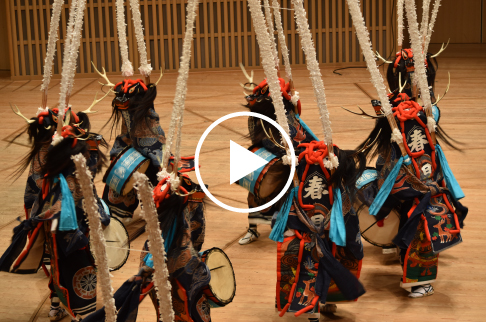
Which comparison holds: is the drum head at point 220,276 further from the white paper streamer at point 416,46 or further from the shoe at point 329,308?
the white paper streamer at point 416,46

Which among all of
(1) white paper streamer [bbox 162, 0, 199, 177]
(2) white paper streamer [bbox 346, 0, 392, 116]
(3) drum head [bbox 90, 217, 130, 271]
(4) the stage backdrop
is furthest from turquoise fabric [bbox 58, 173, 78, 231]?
(4) the stage backdrop

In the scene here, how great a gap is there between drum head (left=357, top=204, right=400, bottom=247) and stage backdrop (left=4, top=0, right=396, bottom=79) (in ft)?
16.0

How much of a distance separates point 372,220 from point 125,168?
1.22 meters

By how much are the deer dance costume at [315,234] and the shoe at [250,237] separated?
3.34 ft

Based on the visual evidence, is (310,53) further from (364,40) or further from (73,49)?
(73,49)

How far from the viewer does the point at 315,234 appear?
2158mm

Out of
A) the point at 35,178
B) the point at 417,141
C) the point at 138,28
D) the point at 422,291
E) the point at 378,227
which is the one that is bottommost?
the point at 422,291

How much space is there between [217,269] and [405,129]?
3.23ft

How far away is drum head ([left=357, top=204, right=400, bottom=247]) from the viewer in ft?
8.79

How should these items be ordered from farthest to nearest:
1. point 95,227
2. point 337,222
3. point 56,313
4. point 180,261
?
point 56,313 → point 337,222 → point 180,261 → point 95,227

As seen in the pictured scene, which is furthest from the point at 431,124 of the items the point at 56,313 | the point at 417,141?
the point at 56,313

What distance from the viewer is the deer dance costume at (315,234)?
6.97 ft

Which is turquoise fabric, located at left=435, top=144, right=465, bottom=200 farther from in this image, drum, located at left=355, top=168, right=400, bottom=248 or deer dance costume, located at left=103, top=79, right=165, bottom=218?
deer dance costume, located at left=103, top=79, right=165, bottom=218

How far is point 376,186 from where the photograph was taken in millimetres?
2736
